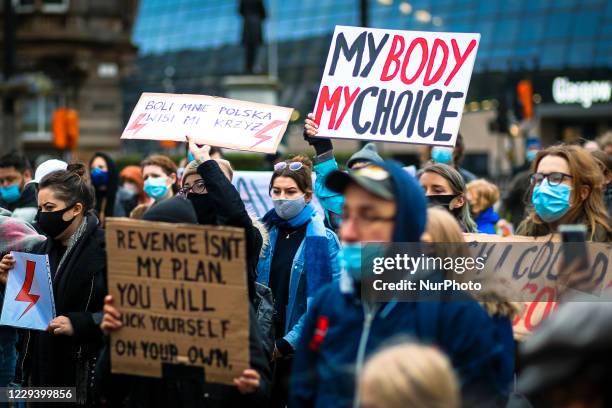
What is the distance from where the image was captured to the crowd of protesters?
274 cm

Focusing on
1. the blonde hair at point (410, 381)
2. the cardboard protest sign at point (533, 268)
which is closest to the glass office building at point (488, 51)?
the cardboard protest sign at point (533, 268)

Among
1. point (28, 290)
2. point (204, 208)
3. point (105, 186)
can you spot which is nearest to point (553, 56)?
point (105, 186)

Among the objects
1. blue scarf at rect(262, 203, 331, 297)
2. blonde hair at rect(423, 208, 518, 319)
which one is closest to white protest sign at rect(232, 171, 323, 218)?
blue scarf at rect(262, 203, 331, 297)

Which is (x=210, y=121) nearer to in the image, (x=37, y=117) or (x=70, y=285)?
(x=70, y=285)

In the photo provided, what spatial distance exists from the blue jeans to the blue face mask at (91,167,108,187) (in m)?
3.06

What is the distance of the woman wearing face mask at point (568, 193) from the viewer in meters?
5.14

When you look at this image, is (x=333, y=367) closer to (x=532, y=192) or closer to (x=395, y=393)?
(x=395, y=393)

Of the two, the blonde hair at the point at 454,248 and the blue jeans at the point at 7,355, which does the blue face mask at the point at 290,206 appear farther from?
the blonde hair at the point at 454,248

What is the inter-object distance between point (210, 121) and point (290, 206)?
25.4 inches

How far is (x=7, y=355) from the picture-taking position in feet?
21.1

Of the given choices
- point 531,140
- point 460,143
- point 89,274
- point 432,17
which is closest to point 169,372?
point 89,274

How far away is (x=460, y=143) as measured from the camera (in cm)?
918

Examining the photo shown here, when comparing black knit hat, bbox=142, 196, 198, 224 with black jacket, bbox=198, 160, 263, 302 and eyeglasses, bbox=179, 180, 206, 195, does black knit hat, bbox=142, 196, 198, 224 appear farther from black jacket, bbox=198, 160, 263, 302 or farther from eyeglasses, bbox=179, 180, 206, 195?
eyeglasses, bbox=179, 180, 206, 195

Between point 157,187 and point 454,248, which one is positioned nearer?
point 454,248
